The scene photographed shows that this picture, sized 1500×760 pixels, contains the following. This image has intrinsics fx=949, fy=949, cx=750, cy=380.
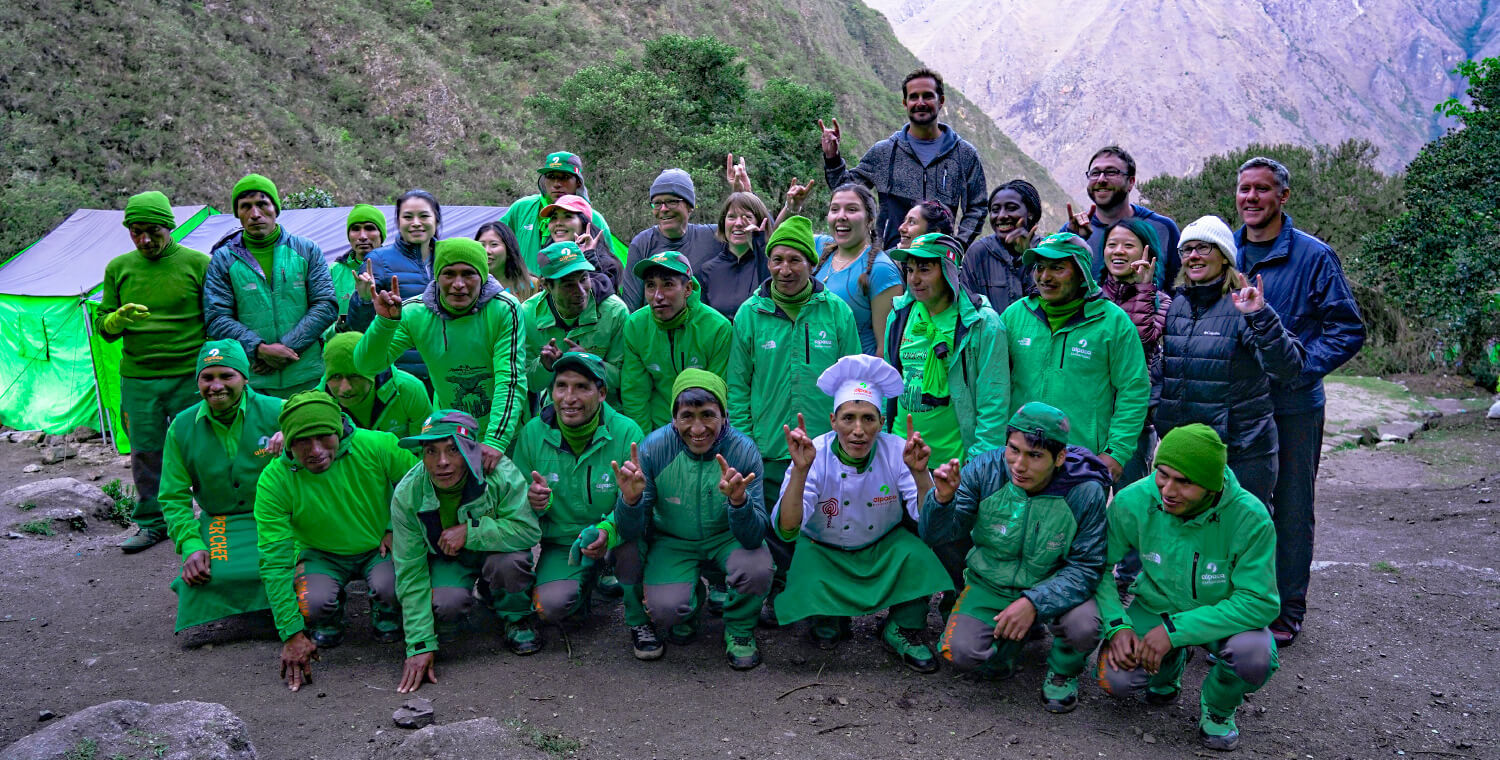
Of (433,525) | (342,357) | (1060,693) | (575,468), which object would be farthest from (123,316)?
(1060,693)

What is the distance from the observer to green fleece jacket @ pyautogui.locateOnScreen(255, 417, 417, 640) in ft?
14.3

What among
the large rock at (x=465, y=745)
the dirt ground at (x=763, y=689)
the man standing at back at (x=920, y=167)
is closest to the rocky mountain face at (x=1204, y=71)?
the man standing at back at (x=920, y=167)

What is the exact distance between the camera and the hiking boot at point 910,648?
167 inches

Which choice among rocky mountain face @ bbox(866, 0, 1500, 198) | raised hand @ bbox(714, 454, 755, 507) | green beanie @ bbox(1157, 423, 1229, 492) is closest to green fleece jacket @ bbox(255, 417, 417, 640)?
raised hand @ bbox(714, 454, 755, 507)

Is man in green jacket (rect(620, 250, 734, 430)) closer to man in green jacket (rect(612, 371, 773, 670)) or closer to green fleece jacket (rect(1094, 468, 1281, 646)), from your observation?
man in green jacket (rect(612, 371, 773, 670))

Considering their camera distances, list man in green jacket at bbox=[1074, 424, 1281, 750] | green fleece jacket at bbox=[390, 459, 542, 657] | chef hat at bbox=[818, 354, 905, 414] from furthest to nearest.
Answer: green fleece jacket at bbox=[390, 459, 542, 657], chef hat at bbox=[818, 354, 905, 414], man in green jacket at bbox=[1074, 424, 1281, 750]

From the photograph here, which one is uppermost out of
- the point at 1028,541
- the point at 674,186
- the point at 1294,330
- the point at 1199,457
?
the point at 674,186

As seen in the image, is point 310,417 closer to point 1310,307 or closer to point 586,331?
point 586,331

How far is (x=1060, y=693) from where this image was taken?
153 inches

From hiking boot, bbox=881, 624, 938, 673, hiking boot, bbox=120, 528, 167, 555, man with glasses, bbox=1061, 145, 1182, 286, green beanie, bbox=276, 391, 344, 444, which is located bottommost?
hiking boot, bbox=120, 528, 167, 555

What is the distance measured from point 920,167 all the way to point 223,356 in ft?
13.2

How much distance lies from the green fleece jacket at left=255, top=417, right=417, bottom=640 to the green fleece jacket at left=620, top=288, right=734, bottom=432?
1.18 metres

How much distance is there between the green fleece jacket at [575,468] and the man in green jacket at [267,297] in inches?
79.8

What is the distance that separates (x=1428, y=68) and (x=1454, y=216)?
458 ft
